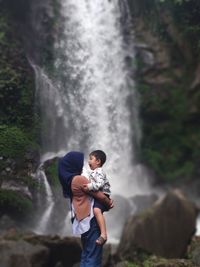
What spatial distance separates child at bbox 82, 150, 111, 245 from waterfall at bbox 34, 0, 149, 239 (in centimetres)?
321

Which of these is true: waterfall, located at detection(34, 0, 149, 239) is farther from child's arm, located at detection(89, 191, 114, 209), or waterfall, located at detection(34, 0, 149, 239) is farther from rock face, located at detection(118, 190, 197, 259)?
child's arm, located at detection(89, 191, 114, 209)

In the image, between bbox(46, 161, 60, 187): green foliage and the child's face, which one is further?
bbox(46, 161, 60, 187): green foliage

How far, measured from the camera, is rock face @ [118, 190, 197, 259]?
27.1 feet

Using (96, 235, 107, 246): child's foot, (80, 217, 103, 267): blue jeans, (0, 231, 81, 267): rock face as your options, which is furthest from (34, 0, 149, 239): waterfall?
(96, 235, 107, 246): child's foot

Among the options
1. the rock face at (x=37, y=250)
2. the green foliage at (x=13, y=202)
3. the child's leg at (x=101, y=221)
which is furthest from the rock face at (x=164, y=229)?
the child's leg at (x=101, y=221)

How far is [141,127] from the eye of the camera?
12266 mm

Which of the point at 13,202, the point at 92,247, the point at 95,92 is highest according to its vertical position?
the point at 95,92

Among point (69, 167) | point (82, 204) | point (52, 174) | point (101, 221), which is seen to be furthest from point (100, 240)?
point (52, 174)

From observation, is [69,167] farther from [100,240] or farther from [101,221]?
[100,240]

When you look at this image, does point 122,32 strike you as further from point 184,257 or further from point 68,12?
point 184,257

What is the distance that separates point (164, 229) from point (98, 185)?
397 centimetres

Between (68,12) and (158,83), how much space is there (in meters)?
3.00

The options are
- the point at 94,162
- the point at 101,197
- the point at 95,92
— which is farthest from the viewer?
the point at 95,92

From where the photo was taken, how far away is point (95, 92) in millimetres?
10625
